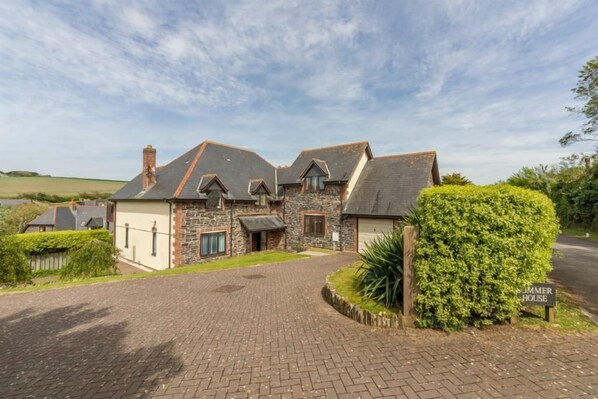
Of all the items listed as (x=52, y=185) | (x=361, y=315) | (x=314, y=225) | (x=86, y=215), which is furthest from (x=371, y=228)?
(x=52, y=185)

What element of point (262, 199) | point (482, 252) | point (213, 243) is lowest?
point (213, 243)

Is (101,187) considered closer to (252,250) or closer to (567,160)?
(252,250)

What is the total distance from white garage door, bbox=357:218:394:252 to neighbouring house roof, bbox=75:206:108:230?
40236 millimetres

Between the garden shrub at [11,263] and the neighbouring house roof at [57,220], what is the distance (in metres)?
30.6

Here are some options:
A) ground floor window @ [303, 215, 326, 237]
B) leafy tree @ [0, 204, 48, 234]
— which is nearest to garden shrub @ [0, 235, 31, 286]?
ground floor window @ [303, 215, 326, 237]

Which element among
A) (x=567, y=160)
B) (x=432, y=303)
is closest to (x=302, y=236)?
(x=432, y=303)

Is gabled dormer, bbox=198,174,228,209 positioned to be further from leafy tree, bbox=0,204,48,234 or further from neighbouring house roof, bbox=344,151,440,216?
leafy tree, bbox=0,204,48,234

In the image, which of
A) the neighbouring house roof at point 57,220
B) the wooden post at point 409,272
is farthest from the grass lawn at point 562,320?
the neighbouring house roof at point 57,220

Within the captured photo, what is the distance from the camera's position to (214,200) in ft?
69.4

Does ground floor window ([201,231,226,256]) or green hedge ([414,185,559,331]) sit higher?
green hedge ([414,185,559,331])

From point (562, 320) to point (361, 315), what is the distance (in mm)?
4863

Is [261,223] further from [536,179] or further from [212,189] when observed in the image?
[536,179]

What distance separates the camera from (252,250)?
23.9 meters

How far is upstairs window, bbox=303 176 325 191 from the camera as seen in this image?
75.9 feet
